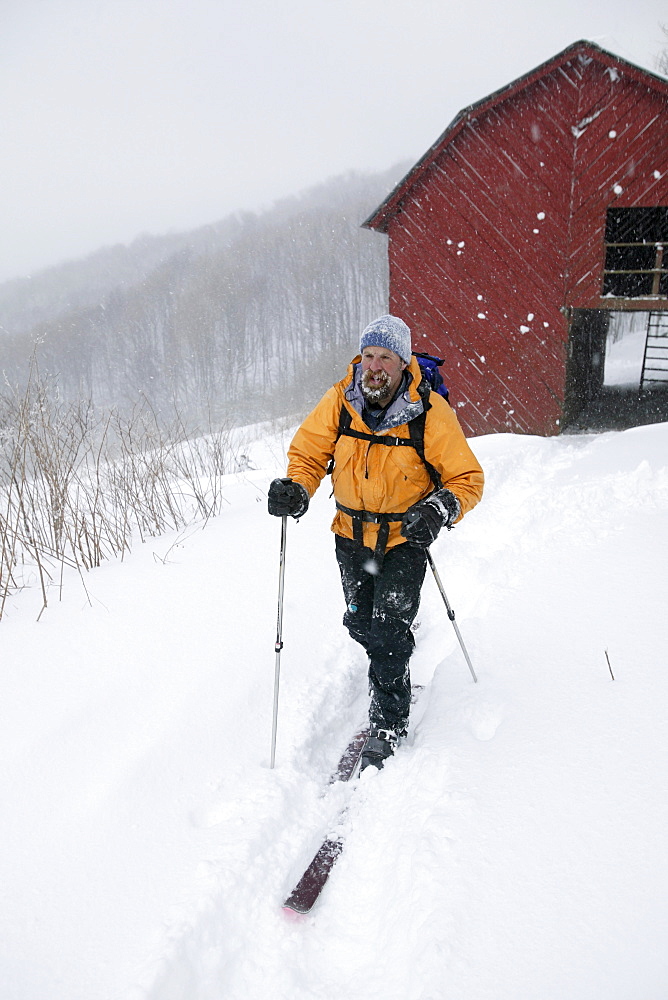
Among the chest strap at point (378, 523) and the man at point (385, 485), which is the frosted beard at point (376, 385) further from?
the chest strap at point (378, 523)

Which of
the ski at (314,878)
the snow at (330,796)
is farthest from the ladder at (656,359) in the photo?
the ski at (314,878)

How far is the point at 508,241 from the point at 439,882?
9917 mm

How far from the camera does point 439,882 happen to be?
6.15ft

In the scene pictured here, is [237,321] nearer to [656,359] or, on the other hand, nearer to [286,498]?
[656,359]

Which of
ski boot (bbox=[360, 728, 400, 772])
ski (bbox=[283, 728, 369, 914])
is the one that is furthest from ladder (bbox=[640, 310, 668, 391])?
ski (bbox=[283, 728, 369, 914])

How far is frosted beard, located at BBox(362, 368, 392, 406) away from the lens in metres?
2.40

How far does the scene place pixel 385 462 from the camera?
2441mm

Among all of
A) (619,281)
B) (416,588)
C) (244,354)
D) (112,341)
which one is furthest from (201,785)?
(112,341)

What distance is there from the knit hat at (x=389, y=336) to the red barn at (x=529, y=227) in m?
8.05

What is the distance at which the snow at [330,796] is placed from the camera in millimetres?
1693

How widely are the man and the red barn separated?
8086 mm

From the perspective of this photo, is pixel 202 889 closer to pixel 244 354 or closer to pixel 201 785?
pixel 201 785

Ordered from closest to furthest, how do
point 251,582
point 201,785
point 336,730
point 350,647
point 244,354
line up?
point 201,785
point 336,730
point 350,647
point 251,582
point 244,354

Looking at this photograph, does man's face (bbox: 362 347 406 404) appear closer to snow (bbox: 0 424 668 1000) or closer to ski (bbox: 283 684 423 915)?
snow (bbox: 0 424 668 1000)
